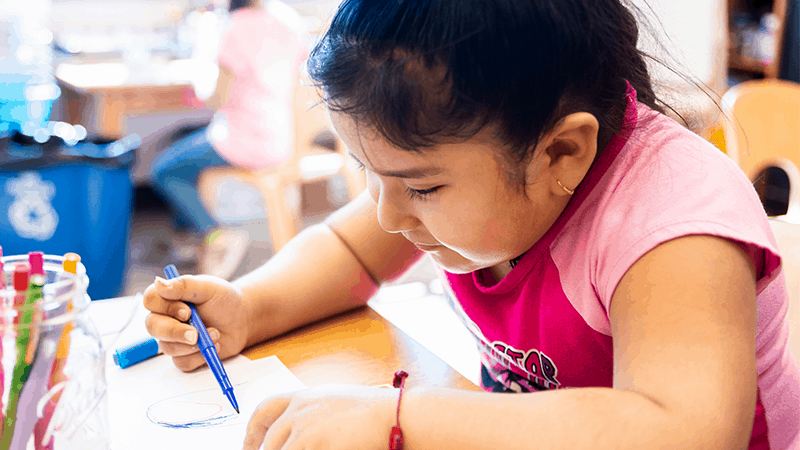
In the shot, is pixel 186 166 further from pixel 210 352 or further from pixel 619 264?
pixel 619 264

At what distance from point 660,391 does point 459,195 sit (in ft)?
0.59

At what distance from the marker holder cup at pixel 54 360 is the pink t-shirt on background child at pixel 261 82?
1788mm

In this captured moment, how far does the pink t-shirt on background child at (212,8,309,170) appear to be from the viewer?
2.18 metres

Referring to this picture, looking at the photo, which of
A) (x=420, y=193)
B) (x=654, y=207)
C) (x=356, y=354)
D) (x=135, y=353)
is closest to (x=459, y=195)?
(x=420, y=193)

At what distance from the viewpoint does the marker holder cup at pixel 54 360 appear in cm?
37

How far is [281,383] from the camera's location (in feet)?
1.96

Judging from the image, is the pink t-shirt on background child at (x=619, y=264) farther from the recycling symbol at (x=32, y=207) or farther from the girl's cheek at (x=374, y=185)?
the recycling symbol at (x=32, y=207)

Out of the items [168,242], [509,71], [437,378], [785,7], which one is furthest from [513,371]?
[785,7]

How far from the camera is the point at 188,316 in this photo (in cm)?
63

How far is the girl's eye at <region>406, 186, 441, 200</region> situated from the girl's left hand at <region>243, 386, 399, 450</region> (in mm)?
138

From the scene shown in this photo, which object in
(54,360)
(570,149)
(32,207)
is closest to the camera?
(54,360)

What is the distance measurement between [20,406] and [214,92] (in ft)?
6.58

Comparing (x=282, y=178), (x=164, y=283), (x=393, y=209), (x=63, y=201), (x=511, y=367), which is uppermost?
(x=393, y=209)

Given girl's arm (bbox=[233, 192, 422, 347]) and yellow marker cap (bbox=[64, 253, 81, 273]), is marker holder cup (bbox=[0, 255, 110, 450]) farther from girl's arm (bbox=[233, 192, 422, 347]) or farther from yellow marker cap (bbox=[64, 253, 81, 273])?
girl's arm (bbox=[233, 192, 422, 347])
